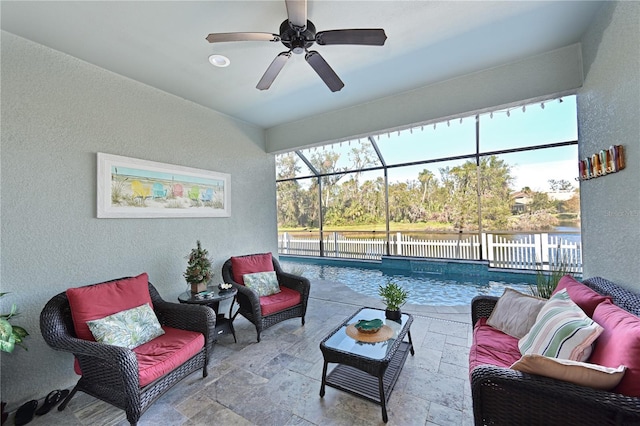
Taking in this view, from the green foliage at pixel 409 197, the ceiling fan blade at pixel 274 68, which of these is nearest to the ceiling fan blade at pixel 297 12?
the ceiling fan blade at pixel 274 68

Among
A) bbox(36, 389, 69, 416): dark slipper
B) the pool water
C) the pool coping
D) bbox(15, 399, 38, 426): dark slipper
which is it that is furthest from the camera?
the pool coping

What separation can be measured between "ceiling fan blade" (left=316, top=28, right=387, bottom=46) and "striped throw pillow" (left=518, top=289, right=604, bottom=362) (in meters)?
2.02

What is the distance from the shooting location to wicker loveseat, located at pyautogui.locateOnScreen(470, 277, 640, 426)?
1.03 metres

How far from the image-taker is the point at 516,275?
535 cm

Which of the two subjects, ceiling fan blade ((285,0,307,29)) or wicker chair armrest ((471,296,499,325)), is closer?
ceiling fan blade ((285,0,307,29))

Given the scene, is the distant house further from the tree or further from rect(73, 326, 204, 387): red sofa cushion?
rect(73, 326, 204, 387): red sofa cushion

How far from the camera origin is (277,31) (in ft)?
7.04

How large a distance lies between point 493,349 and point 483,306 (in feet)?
1.95

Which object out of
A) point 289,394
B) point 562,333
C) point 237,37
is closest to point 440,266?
point 562,333

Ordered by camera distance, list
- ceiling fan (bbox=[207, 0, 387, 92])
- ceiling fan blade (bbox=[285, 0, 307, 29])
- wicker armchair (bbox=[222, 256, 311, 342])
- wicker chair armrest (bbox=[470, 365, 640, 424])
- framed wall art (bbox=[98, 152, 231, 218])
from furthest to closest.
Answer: wicker armchair (bbox=[222, 256, 311, 342]), framed wall art (bbox=[98, 152, 231, 218]), ceiling fan (bbox=[207, 0, 387, 92]), ceiling fan blade (bbox=[285, 0, 307, 29]), wicker chair armrest (bbox=[470, 365, 640, 424])

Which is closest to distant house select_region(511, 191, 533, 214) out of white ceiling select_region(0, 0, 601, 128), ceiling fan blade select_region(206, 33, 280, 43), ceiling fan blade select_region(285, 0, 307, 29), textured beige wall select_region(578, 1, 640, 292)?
textured beige wall select_region(578, 1, 640, 292)

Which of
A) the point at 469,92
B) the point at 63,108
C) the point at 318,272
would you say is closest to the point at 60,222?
the point at 63,108

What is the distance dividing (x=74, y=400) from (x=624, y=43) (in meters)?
4.74

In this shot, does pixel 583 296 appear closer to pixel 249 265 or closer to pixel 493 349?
pixel 493 349
